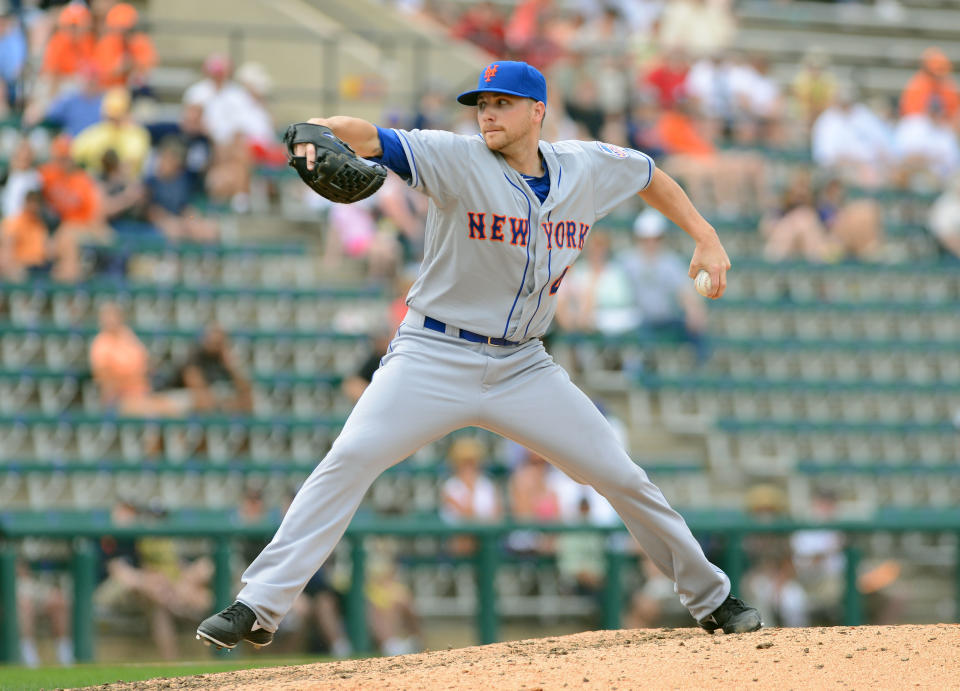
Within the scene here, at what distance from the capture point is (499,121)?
449 centimetres

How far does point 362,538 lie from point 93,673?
233 centimetres

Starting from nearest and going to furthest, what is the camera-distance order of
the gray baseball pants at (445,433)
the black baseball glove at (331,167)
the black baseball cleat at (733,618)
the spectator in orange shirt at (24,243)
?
the black baseball glove at (331,167), the gray baseball pants at (445,433), the black baseball cleat at (733,618), the spectator in orange shirt at (24,243)

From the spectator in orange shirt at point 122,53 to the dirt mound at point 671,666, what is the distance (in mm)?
7780

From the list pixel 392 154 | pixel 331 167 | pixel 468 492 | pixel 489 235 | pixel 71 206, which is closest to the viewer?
pixel 331 167

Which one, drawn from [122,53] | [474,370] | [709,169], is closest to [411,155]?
[474,370]

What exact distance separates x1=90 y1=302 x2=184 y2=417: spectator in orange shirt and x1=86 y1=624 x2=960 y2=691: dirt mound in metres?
4.89

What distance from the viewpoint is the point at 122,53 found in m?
11.8

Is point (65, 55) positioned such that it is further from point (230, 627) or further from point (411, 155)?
point (230, 627)

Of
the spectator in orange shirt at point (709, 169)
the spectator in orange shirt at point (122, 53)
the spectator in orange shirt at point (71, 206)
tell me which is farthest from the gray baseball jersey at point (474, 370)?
the spectator in orange shirt at point (709, 169)

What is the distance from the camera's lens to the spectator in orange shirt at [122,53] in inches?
459

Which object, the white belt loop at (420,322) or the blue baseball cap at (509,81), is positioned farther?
the white belt loop at (420,322)

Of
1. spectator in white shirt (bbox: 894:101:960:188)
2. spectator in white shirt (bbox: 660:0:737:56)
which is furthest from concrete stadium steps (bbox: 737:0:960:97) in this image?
spectator in white shirt (bbox: 894:101:960:188)

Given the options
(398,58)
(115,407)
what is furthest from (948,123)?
(115,407)

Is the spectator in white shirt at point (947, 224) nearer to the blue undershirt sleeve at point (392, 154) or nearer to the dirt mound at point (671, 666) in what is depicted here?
the dirt mound at point (671, 666)
